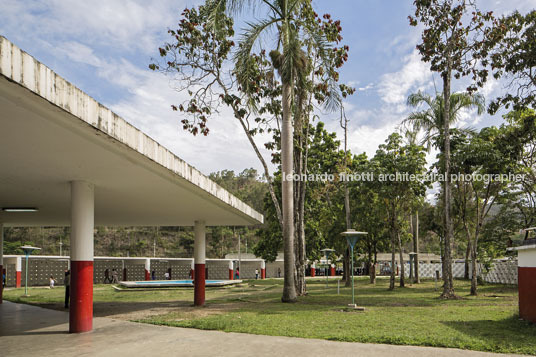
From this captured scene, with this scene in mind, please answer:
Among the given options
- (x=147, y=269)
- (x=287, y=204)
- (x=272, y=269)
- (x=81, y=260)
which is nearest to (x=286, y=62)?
(x=287, y=204)

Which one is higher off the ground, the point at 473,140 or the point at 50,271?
the point at 473,140

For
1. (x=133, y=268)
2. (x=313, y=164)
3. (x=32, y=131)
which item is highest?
(x=313, y=164)

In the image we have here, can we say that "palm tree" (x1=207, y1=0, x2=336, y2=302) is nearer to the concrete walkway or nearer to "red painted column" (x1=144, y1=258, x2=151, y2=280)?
the concrete walkway

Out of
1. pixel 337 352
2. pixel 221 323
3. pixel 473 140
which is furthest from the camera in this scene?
pixel 473 140

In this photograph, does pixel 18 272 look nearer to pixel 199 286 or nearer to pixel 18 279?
pixel 18 279

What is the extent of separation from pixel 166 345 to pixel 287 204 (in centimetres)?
1012

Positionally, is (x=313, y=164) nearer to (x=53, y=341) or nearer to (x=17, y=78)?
(x=53, y=341)

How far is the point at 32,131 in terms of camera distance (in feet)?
22.3

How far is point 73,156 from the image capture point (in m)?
8.47

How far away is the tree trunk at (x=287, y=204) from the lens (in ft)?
60.6

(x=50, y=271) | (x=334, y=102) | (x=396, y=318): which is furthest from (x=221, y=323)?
(x=50, y=271)

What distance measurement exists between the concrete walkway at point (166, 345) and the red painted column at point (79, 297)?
0.30 metres

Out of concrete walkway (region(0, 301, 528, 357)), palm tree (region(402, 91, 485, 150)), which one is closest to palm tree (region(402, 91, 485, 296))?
palm tree (region(402, 91, 485, 150))

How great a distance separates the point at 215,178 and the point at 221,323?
243 feet
